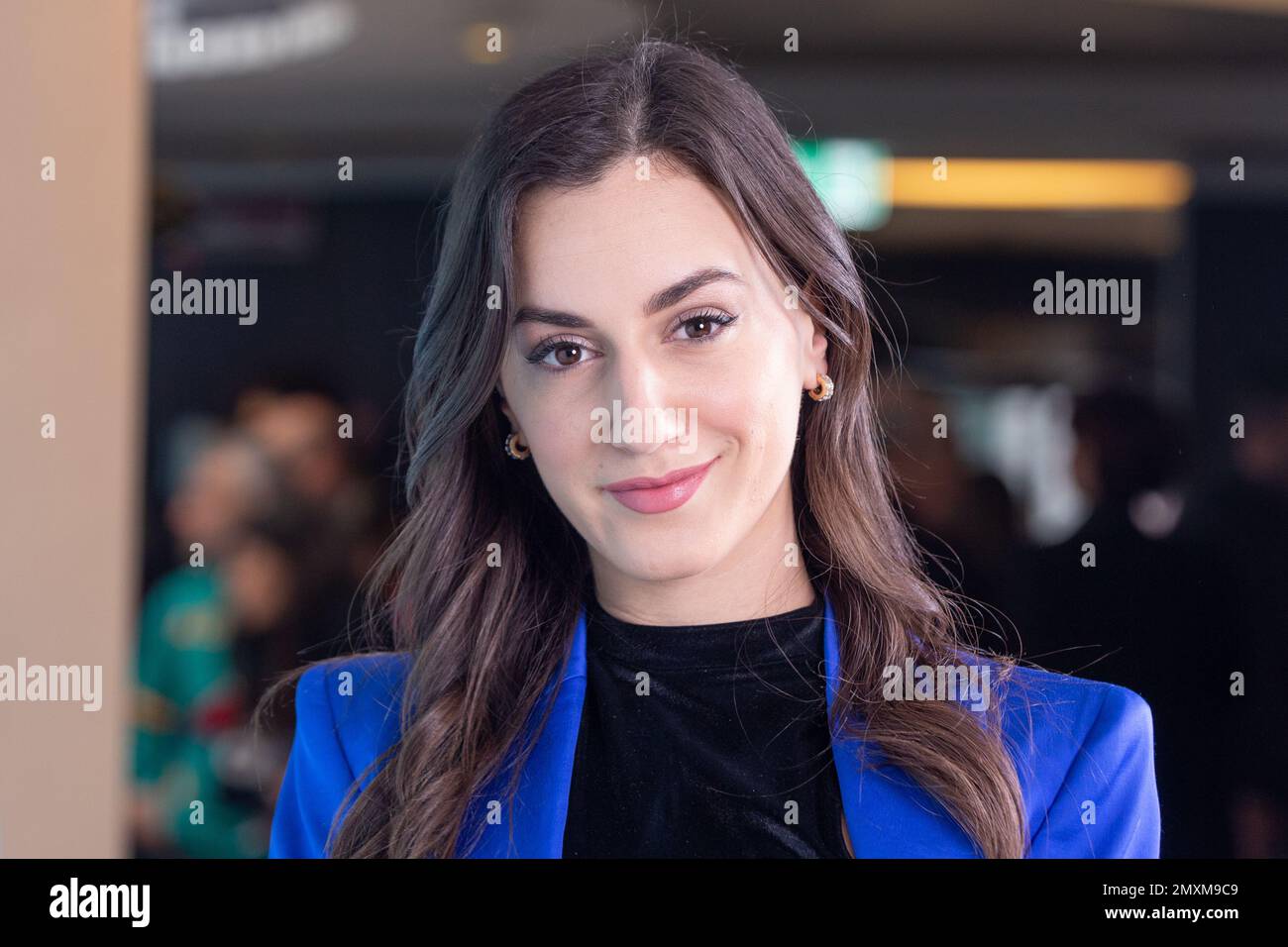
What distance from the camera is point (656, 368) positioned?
1.66 m

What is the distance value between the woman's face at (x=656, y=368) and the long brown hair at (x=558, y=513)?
0.04 meters

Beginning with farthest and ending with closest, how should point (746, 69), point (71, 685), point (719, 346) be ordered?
point (71, 685) < point (746, 69) < point (719, 346)

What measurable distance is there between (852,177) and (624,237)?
1.34ft

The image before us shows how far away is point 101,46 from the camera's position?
6.20ft

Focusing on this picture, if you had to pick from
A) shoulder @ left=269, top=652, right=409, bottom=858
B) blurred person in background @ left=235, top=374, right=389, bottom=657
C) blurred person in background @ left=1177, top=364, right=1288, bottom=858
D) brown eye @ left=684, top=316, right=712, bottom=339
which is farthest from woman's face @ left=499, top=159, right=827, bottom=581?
blurred person in background @ left=1177, top=364, right=1288, bottom=858

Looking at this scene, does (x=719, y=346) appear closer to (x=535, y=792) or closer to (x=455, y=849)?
(x=535, y=792)

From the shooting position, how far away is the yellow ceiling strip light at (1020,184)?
1.81 m

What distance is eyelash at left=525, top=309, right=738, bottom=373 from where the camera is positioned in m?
1.65

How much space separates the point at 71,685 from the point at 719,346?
123 centimetres

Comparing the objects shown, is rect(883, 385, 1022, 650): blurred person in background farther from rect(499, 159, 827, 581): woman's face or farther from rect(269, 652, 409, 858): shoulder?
rect(269, 652, 409, 858): shoulder

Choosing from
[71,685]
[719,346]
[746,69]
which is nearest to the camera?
[719,346]

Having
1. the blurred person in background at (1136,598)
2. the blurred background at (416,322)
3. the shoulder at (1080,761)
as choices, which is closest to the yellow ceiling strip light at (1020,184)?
the blurred background at (416,322)

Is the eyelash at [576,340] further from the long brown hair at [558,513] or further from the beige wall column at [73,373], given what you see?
the beige wall column at [73,373]

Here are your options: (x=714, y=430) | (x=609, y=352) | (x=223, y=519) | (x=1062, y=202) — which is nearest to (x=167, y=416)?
(x=223, y=519)
